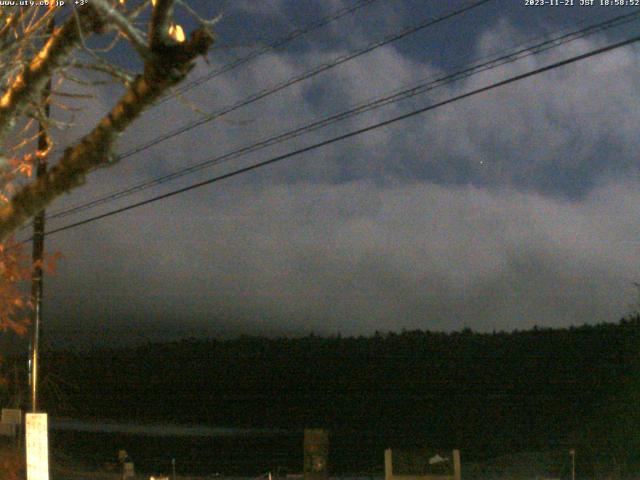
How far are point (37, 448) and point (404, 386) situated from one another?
57181 millimetres

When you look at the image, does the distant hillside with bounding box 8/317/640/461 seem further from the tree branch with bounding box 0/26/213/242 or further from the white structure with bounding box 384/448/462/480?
the tree branch with bounding box 0/26/213/242

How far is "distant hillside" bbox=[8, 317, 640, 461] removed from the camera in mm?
49969

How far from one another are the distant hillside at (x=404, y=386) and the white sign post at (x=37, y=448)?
19.8 m

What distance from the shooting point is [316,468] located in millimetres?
20125

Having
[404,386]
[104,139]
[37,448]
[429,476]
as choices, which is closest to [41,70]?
[104,139]

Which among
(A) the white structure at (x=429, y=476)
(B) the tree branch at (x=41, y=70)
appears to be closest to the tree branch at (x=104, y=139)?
(B) the tree branch at (x=41, y=70)

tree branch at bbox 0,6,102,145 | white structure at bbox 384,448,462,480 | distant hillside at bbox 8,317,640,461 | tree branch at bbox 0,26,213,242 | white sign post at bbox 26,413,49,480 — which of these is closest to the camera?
tree branch at bbox 0,26,213,242

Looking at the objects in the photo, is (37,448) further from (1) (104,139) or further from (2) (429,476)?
(2) (429,476)

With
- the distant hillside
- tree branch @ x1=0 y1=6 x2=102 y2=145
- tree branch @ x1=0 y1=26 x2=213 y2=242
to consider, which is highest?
tree branch @ x1=0 y1=6 x2=102 y2=145

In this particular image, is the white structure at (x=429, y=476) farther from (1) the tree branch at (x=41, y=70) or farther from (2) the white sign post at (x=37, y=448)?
(1) the tree branch at (x=41, y=70)

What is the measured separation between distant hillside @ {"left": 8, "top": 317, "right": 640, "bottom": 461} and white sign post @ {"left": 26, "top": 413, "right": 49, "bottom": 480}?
65.0ft

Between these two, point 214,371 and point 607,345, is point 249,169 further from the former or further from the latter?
point 214,371

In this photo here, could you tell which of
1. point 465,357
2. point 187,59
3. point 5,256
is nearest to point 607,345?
point 465,357

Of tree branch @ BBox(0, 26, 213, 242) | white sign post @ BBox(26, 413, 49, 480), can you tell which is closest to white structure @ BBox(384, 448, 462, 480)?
white sign post @ BBox(26, 413, 49, 480)
